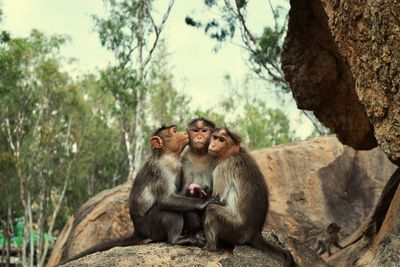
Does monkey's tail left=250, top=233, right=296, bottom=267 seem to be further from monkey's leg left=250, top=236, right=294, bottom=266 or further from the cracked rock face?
the cracked rock face

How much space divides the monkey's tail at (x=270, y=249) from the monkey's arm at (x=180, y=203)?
65 centimetres

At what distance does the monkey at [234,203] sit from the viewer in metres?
6.88

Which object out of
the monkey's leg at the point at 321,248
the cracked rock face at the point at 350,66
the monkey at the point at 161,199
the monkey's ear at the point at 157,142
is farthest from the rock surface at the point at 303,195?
the monkey's ear at the point at 157,142

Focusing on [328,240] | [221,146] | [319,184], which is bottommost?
[328,240]

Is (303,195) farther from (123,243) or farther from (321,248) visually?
(123,243)

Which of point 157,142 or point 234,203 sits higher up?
point 157,142

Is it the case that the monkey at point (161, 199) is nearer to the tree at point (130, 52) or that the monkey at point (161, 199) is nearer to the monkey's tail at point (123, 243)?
the monkey's tail at point (123, 243)

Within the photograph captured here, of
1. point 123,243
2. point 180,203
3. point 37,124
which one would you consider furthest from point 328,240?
point 37,124

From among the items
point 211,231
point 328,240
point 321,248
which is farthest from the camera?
point 321,248

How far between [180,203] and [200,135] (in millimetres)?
826

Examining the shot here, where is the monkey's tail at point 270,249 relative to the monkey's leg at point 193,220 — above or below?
below

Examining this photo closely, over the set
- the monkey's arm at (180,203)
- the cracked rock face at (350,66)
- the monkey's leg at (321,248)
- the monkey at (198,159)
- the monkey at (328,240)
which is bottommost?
the monkey's leg at (321,248)

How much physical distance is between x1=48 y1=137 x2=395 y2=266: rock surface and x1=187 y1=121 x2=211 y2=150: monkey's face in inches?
317

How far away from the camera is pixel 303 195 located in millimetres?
15750
